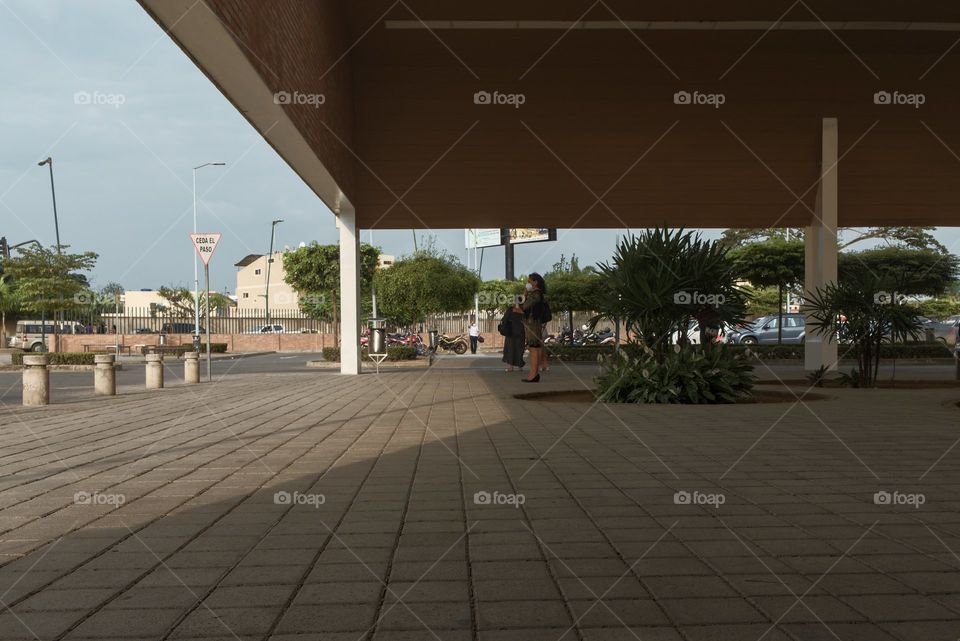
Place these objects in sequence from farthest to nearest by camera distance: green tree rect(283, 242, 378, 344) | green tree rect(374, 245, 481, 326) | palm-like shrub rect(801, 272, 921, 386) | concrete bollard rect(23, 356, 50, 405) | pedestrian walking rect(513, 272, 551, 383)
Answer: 1. green tree rect(283, 242, 378, 344)
2. green tree rect(374, 245, 481, 326)
3. pedestrian walking rect(513, 272, 551, 383)
4. palm-like shrub rect(801, 272, 921, 386)
5. concrete bollard rect(23, 356, 50, 405)

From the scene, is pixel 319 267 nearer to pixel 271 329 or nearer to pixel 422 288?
pixel 422 288

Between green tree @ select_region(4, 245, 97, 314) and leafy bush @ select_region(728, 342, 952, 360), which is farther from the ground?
green tree @ select_region(4, 245, 97, 314)

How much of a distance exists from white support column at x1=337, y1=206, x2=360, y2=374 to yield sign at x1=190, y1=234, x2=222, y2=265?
306 cm

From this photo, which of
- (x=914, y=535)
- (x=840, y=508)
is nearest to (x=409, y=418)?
(x=840, y=508)

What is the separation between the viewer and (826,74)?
17844 mm

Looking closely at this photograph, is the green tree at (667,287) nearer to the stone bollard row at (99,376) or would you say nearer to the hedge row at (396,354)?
the stone bollard row at (99,376)

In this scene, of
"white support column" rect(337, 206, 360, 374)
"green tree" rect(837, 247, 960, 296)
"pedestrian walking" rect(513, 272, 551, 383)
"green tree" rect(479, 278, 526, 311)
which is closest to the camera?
"pedestrian walking" rect(513, 272, 551, 383)

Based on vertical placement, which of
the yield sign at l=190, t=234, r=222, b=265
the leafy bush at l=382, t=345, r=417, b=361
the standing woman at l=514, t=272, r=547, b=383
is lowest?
the leafy bush at l=382, t=345, r=417, b=361

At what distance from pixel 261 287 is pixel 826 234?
8207 centimetres

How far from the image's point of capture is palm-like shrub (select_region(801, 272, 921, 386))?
11.8 meters

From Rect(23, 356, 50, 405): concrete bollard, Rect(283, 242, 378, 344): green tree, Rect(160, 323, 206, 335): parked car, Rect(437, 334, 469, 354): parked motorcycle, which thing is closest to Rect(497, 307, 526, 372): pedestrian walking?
Rect(23, 356, 50, 405): concrete bollard

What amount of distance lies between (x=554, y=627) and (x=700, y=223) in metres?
18.5

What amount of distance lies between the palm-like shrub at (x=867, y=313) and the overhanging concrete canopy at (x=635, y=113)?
5.76 metres

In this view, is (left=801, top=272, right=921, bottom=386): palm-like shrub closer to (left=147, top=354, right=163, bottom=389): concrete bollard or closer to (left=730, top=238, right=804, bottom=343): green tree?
(left=147, top=354, right=163, bottom=389): concrete bollard
